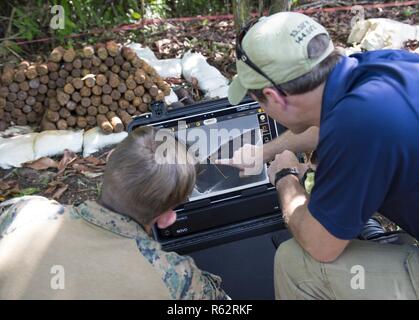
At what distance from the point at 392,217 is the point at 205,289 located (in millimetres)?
684

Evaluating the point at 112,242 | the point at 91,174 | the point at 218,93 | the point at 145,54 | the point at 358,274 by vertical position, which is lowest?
the point at 91,174

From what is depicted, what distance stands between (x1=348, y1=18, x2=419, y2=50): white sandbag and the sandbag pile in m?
1.94

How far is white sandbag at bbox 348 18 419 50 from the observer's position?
4418mm

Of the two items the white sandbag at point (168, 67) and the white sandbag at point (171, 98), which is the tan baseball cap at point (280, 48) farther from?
the white sandbag at point (168, 67)

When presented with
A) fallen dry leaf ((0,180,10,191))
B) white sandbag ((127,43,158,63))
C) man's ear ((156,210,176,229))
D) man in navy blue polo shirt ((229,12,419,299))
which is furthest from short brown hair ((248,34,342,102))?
white sandbag ((127,43,158,63))

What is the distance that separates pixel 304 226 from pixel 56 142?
7.70 ft

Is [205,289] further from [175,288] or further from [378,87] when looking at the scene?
[378,87]

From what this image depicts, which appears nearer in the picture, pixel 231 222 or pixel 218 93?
pixel 231 222

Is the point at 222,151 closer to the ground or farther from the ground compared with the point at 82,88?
farther from the ground

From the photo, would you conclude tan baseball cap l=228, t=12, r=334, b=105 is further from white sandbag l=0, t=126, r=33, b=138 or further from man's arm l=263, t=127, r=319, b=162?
white sandbag l=0, t=126, r=33, b=138

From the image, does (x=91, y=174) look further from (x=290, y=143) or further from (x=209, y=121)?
(x=290, y=143)

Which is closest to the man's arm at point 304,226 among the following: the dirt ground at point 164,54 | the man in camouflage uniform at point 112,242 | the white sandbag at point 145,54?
the man in camouflage uniform at point 112,242

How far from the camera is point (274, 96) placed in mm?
1588

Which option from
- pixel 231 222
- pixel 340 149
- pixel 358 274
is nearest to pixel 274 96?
pixel 340 149
